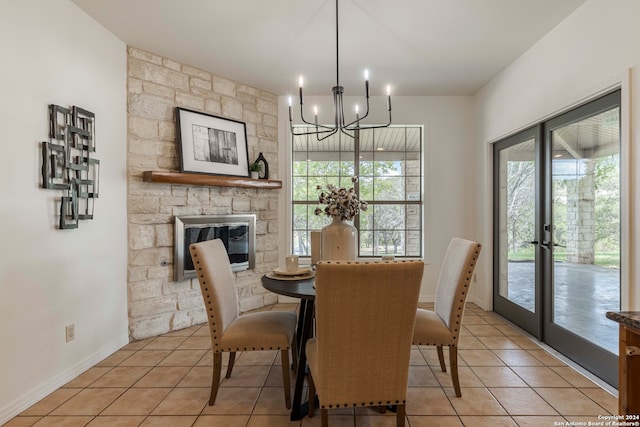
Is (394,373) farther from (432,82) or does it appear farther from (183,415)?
(432,82)

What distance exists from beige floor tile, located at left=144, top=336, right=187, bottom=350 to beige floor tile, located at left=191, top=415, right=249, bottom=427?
117cm

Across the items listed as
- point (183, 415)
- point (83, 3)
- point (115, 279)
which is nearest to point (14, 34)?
point (83, 3)

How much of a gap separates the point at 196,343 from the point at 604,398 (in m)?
2.99

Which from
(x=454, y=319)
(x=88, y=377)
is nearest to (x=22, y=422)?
(x=88, y=377)

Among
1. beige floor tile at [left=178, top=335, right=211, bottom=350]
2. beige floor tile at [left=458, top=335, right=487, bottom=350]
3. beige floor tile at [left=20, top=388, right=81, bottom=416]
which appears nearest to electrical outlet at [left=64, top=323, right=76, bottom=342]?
beige floor tile at [left=20, top=388, right=81, bottom=416]

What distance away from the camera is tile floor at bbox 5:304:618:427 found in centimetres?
188

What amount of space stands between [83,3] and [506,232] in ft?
13.9

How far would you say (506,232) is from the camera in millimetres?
3602

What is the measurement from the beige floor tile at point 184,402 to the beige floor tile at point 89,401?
1.13 ft

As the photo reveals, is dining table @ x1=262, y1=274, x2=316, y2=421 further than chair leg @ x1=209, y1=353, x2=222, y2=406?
No

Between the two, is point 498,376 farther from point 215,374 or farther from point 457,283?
point 215,374

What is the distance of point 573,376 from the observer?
7.66 ft

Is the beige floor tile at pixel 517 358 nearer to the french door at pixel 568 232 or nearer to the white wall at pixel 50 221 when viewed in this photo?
the french door at pixel 568 232

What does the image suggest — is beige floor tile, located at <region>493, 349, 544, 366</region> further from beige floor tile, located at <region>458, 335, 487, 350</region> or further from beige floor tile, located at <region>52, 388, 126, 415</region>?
beige floor tile, located at <region>52, 388, 126, 415</region>
